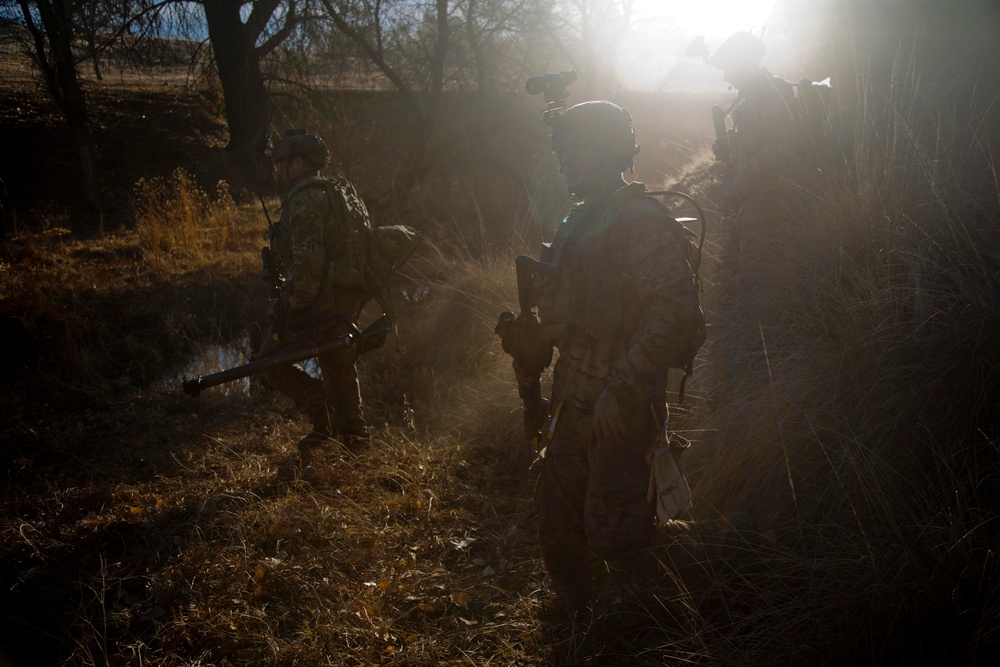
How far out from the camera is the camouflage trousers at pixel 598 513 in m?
2.58

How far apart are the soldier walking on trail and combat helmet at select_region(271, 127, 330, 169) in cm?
251

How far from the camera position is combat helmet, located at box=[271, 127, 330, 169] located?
15.2 ft

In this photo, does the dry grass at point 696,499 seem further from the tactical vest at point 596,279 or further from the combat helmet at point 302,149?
the combat helmet at point 302,149

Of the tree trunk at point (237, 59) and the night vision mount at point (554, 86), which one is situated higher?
the tree trunk at point (237, 59)

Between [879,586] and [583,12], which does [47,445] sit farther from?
[583,12]

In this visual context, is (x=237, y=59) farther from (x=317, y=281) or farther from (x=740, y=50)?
(x=317, y=281)

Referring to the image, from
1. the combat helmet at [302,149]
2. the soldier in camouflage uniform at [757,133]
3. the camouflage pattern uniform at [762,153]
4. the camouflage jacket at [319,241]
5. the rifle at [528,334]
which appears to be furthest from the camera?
the soldier in camouflage uniform at [757,133]

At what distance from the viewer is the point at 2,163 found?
1491cm

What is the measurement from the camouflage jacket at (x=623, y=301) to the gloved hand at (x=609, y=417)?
0.05 m

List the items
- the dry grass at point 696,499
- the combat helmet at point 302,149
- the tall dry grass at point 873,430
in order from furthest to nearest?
the combat helmet at point 302,149 → the dry grass at point 696,499 → the tall dry grass at point 873,430

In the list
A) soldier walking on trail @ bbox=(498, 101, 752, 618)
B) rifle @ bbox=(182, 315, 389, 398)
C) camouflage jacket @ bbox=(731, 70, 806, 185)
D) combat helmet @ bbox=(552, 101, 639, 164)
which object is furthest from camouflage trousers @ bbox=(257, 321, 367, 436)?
camouflage jacket @ bbox=(731, 70, 806, 185)

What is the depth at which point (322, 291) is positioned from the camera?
4641 mm

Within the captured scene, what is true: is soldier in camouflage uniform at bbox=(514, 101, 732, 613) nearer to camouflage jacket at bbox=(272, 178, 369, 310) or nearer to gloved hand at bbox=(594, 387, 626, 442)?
gloved hand at bbox=(594, 387, 626, 442)

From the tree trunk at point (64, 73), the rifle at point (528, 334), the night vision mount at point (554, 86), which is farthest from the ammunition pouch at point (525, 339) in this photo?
the tree trunk at point (64, 73)
